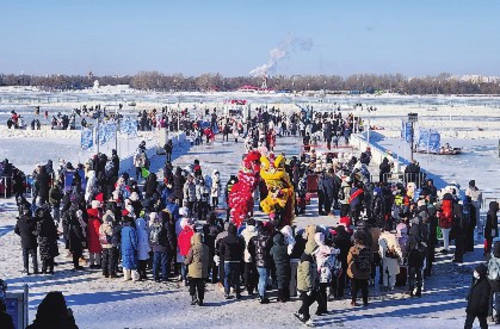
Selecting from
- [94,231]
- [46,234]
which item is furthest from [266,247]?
[46,234]

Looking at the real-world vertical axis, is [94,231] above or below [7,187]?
above

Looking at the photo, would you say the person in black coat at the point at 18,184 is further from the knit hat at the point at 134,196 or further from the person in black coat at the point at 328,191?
the person in black coat at the point at 328,191

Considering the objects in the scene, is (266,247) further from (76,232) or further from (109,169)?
(109,169)

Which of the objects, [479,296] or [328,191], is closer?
[479,296]

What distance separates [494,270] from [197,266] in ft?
11.8

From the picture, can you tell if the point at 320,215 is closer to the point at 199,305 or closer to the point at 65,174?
the point at 65,174

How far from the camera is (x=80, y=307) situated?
9.27m

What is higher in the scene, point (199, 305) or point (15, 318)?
point (15, 318)

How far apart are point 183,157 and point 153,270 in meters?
17.1

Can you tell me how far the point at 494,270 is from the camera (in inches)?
352

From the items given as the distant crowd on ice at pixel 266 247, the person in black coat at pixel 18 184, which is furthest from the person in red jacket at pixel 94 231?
the person in black coat at pixel 18 184

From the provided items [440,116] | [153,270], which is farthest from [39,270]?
[440,116]

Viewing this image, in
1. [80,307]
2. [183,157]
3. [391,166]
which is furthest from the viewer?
[183,157]

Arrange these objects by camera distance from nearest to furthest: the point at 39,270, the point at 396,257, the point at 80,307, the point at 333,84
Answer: the point at 80,307 → the point at 396,257 → the point at 39,270 → the point at 333,84
